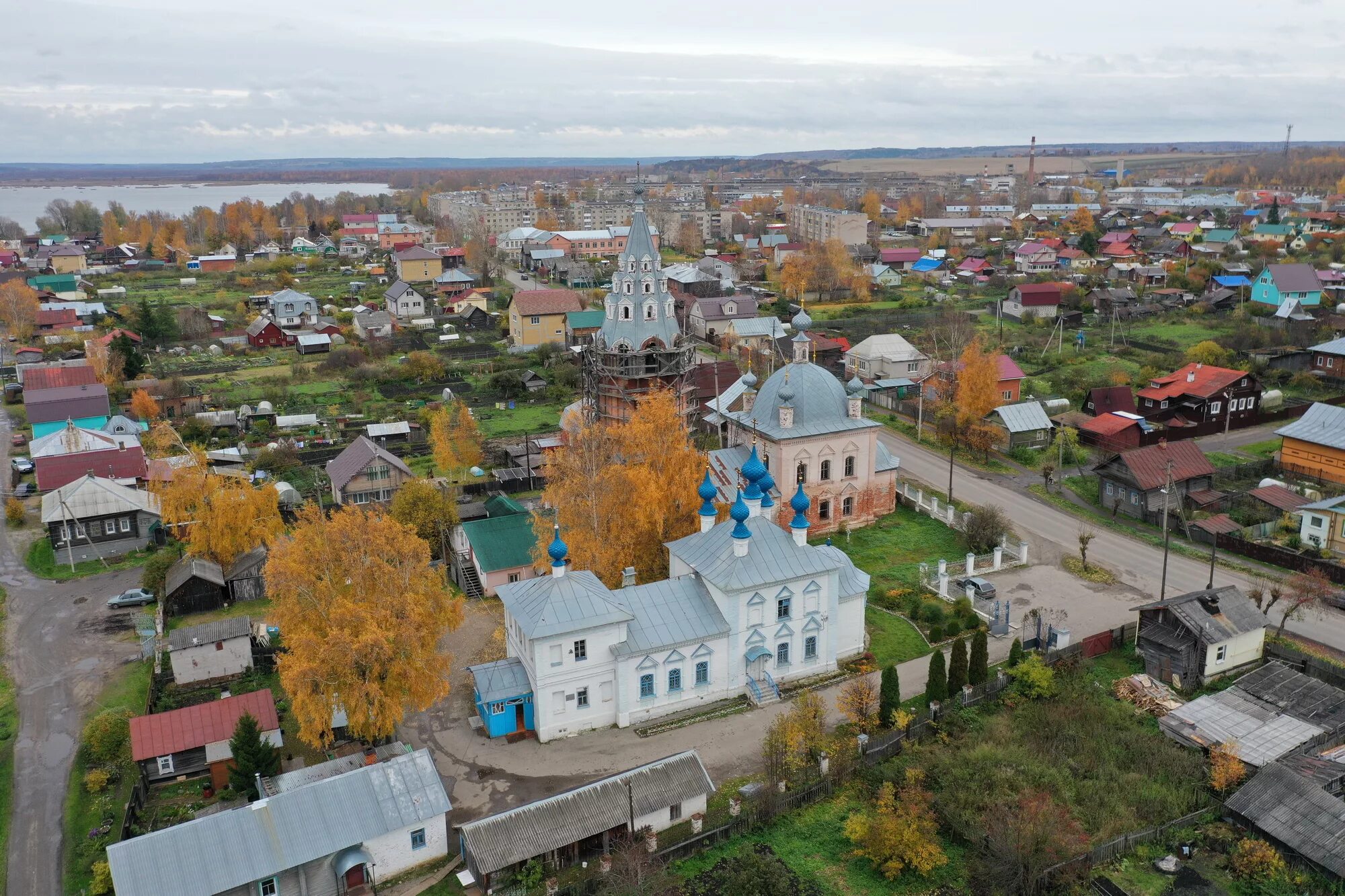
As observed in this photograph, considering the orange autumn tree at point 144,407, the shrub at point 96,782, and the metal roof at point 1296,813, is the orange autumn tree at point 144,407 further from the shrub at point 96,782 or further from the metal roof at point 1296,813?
the metal roof at point 1296,813

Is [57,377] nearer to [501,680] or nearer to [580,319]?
[580,319]

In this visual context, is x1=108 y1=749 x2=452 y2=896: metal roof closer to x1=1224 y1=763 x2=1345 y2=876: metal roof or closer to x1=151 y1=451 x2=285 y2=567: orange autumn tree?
x1=151 y1=451 x2=285 y2=567: orange autumn tree

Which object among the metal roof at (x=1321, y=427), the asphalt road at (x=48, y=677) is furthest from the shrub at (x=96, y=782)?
the metal roof at (x=1321, y=427)

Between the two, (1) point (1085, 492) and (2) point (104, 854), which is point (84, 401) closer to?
(2) point (104, 854)

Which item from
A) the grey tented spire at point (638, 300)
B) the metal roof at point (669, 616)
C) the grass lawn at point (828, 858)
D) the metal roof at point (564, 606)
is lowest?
the grass lawn at point (828, 858)

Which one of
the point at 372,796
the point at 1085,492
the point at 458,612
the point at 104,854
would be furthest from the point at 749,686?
the point at 1085,492

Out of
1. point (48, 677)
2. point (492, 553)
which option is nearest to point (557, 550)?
point (492, 553)
